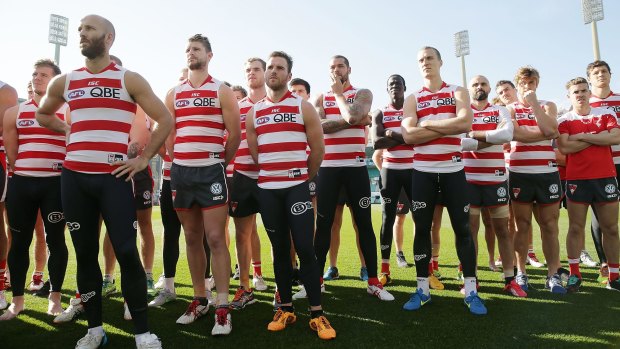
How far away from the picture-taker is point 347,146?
5.20 m

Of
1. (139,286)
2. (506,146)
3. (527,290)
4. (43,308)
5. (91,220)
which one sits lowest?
(527,290)

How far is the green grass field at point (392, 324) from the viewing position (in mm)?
3561

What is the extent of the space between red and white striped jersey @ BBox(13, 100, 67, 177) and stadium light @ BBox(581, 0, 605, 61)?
25.2 metres

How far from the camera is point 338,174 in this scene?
516cm

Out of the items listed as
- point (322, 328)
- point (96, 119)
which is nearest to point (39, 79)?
point (96, 119)

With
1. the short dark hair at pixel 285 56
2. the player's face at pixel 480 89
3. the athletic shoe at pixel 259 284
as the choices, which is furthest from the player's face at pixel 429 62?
the athletic shoe at pixel 259 284

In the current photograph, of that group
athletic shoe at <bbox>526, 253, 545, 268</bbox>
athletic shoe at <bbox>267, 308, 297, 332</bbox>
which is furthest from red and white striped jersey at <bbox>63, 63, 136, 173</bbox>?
athletic shoe at <bbox>526, 253, 545, 268</bbox>

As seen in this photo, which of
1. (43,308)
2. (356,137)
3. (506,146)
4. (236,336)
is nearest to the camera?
(236,336)

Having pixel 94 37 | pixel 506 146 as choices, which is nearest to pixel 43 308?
pixel 94 37

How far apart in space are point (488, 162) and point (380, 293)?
226 centimetres

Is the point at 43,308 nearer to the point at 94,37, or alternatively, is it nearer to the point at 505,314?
the point at 94,37

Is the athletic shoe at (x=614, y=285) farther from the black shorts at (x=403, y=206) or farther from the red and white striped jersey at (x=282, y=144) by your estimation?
the red and white striped jersey at (x=282, y=144)

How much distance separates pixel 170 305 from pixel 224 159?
199cm

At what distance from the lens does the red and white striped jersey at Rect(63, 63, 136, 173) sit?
3.49m
